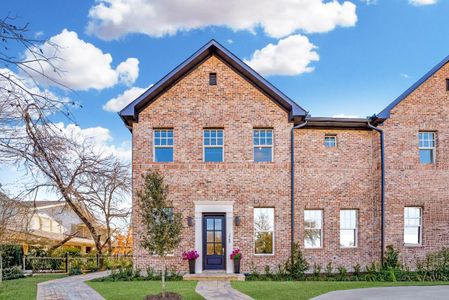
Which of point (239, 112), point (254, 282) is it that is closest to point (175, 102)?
point (239, 112)

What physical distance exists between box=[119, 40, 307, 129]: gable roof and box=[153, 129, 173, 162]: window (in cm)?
113

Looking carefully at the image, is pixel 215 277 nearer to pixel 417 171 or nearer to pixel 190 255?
pixel 190 255

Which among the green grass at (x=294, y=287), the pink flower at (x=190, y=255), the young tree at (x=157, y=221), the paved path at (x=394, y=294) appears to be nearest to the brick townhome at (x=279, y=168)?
the pink flower at (x=190, y=255)

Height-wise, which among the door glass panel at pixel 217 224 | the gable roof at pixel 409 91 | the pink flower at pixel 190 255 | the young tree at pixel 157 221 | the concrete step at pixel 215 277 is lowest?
the concrete step at pixel 215 277

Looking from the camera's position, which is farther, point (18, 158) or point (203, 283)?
point (203, 283)

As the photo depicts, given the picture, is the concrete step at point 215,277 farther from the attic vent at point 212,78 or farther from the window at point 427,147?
the window at point 427,147

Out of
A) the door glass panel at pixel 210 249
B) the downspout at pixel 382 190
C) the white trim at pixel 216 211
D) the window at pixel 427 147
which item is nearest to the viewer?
the white trim at pixel 216 211

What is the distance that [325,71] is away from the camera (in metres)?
17.7

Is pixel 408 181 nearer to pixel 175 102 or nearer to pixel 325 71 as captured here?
pixel 325 71

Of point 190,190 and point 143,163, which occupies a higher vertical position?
point 143,163

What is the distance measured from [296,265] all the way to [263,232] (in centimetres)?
178

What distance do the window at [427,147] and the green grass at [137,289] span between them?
10.8 metres

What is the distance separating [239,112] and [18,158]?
13085mm

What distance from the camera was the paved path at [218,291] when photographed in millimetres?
11734
